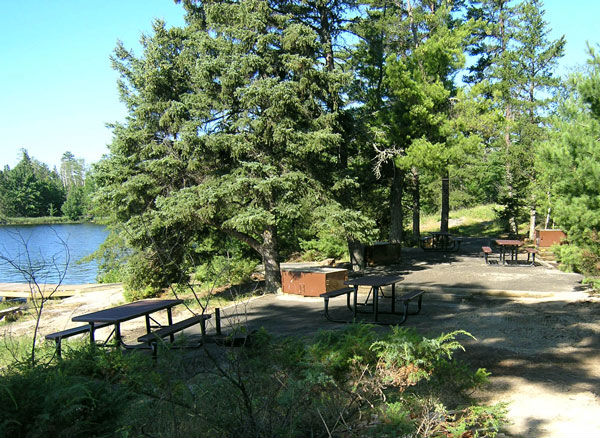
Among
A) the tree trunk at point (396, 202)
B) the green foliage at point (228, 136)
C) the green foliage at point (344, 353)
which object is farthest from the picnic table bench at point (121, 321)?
the tree trunk at point (396, 202)

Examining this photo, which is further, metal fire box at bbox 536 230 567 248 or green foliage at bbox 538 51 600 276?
metal fire box at bbox 536 230 567 248

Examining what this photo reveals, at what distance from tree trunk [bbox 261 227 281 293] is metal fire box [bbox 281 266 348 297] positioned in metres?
1.11

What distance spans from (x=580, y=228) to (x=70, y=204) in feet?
238

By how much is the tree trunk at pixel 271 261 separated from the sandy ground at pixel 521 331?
1.16 m

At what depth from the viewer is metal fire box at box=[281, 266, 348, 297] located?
11.6 metres

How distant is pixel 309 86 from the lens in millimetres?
12547

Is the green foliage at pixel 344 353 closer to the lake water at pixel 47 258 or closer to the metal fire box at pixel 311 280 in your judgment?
the lake water at pixel 47 258

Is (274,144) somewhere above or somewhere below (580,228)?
above

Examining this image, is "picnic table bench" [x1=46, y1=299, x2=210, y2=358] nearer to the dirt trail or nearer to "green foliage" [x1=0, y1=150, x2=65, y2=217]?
the dirt trail

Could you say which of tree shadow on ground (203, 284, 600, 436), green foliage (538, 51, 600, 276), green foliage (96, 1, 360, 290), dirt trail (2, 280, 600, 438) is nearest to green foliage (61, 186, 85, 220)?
green foliage (96, 1, 360, 290)

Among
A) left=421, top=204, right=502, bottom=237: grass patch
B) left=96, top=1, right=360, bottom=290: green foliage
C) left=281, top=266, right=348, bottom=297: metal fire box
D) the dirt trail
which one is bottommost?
the dirt trail

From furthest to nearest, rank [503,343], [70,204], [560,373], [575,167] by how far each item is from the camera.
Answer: [70,204]
[575,167]
[503,343]
[560,373]

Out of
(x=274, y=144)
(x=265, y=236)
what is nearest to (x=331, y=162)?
(x=274, y=144)

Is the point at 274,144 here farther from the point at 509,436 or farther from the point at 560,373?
the point at 509,436
